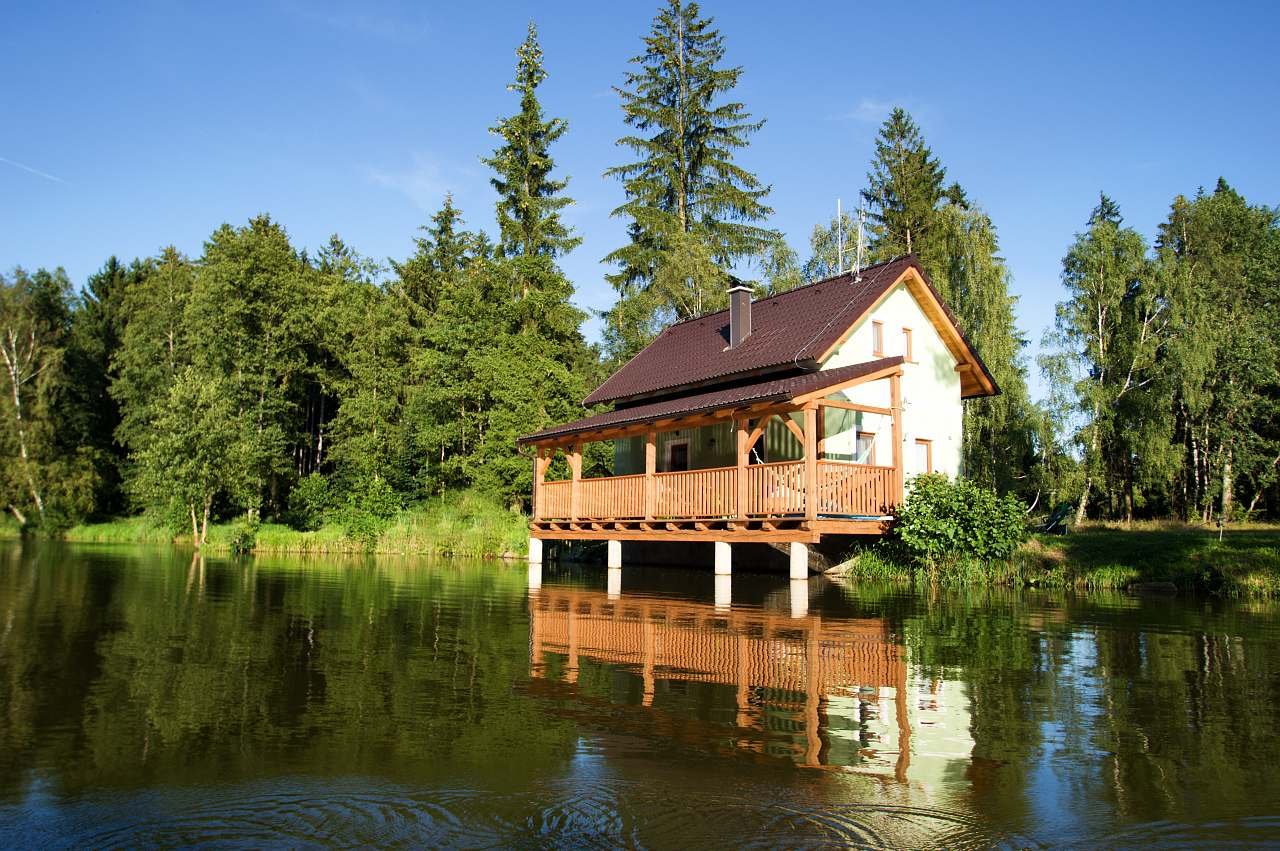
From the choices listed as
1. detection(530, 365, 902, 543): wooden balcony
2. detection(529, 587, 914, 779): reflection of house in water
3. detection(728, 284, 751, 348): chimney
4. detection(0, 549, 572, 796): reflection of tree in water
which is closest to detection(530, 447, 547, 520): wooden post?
detection(530, 365, 902, 543): wooden balcony

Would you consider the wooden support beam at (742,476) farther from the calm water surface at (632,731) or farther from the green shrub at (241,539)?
the green shrub at (241,539)

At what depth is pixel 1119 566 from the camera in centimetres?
1869

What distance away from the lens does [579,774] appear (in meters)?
5.14

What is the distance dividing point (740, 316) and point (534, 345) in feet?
50.9

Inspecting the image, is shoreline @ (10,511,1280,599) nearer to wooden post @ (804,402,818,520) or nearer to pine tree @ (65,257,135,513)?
wooden post @ (804,402,818,520)

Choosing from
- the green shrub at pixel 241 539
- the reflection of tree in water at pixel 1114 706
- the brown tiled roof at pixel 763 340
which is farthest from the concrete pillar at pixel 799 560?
the green shrub at pixel 241 539

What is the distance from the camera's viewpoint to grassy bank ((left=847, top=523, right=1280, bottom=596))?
17.1 meters

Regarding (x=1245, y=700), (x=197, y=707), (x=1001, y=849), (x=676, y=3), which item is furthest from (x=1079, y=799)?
(x=676, y=3)

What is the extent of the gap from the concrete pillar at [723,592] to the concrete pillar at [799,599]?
46.6 inches

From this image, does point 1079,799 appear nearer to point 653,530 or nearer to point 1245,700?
point 1245,700

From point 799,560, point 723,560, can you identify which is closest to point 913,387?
point 799,560

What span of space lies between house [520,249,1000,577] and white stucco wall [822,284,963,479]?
0.04m

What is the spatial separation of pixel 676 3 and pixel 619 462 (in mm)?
26144

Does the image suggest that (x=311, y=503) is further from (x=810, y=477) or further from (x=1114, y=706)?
(x=1114, y=706)
